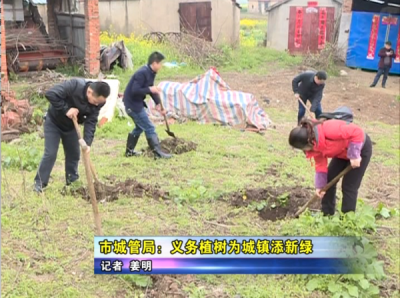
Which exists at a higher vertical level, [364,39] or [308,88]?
[364,39]

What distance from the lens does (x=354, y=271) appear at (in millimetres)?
3758

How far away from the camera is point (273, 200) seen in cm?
530

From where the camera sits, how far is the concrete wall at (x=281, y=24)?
18742 mm

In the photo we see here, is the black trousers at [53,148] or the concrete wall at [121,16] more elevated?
the concrete wall at [121,16]

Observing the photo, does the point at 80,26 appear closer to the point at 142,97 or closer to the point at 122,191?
the point at 142,97

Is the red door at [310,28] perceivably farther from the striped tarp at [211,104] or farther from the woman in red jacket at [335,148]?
the woman in red jacket at [335,148]

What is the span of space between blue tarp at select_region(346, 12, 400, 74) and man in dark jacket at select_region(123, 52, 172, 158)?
1201cm

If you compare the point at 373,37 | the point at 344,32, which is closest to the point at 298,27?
the point at 344,32

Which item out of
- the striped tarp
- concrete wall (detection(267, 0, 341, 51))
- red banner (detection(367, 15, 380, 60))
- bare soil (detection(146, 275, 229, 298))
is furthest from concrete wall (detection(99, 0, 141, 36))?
bare soil (detection(146, 275, 229, 298))

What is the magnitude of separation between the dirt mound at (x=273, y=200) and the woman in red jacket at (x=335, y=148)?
0.72m

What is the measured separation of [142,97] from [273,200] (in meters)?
2.44

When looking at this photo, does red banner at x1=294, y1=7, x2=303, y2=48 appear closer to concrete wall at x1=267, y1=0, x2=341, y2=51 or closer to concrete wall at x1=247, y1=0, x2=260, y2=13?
concrete wall at x1=267, y1=0, x2=341, y2=51

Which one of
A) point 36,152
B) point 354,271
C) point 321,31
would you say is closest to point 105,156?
point 36,152

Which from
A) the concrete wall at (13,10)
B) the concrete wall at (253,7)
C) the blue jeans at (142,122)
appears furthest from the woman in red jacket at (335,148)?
the concrete wall at (253,7)
